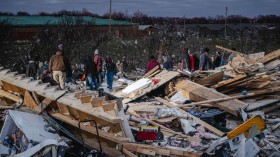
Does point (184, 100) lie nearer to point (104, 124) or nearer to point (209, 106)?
point (209, 106)

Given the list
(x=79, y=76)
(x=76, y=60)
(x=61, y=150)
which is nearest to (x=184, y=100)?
(x=61, y=150)

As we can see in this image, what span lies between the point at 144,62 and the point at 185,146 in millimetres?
20031

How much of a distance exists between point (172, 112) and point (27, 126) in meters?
4.18

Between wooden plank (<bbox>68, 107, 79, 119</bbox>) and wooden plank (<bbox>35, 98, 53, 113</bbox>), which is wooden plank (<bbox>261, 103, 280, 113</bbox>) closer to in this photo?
wooden plank (<bbox>68, 107, 79, 119</bbox>)

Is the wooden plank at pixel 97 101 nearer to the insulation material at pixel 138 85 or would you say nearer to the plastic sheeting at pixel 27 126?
the plastic sheeting at pixel 27 126

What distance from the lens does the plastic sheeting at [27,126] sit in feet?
20.3

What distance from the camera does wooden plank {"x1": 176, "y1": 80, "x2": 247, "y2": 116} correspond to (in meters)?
9.39

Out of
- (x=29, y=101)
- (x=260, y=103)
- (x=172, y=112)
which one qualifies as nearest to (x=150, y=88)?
(x=172, y=112)

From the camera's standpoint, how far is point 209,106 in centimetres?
995

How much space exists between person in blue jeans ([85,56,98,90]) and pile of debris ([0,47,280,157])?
1891 mm

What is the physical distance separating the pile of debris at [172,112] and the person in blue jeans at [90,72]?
1.89m

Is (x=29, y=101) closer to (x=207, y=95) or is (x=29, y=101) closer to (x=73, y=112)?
(x=73, y=112)

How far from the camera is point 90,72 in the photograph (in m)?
13.8

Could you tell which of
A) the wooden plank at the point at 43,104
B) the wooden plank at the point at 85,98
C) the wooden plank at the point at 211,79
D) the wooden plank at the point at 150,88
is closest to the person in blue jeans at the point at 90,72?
the wooden plank at the point at 150,88
